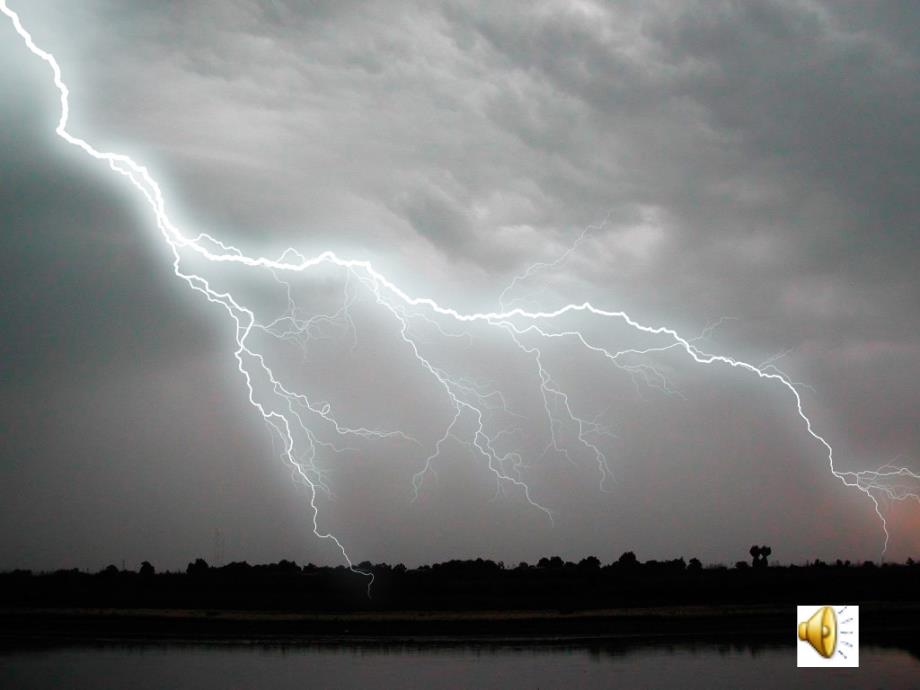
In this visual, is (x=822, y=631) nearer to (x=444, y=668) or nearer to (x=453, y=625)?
(x=444, y=668)

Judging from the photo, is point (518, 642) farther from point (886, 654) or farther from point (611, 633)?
point (886, 654)

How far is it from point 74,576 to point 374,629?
1497 inches

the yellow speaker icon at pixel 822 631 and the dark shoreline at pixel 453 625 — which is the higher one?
the yellow speaker icon at pixel 822 631

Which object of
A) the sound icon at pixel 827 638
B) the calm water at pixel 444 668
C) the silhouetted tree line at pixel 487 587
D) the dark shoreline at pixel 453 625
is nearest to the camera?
the calm water at pixel 444 668

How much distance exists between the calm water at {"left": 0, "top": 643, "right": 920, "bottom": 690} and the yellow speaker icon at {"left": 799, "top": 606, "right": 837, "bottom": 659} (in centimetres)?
76

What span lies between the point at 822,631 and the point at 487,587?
79.9 feet

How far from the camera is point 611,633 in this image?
33844 mm

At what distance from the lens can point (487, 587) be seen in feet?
163

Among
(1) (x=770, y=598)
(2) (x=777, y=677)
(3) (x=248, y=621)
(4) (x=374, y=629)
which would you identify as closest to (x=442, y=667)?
(2) (x=777, y=677)

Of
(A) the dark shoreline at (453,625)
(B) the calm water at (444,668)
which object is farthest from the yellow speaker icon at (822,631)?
(A) the dark shoreline at (453,625)

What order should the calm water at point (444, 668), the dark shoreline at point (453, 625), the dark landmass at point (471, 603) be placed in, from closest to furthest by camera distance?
the calm water at point (444, 668)
the dark shoreline at point (453, 625)
the dark landmass at point (471, 603)

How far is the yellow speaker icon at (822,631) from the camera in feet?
88.2

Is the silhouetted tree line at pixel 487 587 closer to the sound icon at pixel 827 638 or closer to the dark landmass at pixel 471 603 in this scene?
the dark landmass at pixel 471 603

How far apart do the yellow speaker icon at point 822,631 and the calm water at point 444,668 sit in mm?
760
